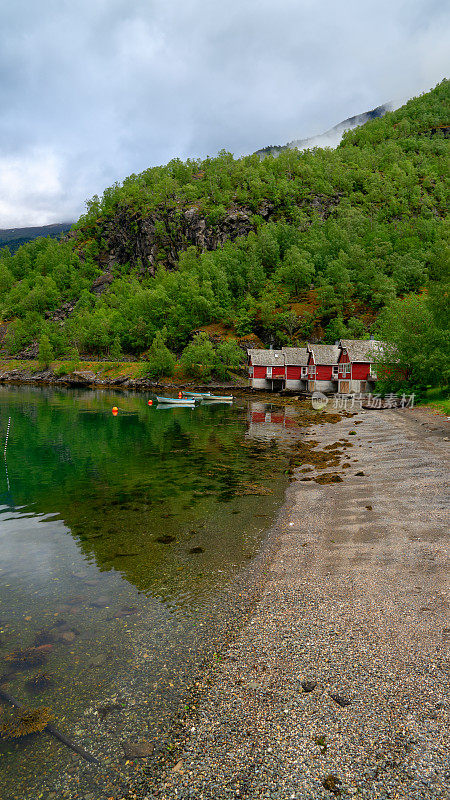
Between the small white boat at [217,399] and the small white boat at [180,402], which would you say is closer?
the small white boat at [180,402]

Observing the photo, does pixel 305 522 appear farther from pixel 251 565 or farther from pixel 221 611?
pixel 221 611

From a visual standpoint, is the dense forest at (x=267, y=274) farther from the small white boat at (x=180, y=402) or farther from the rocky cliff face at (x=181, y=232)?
the small white boat at (x=180, y=402)

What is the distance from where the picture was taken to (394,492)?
1934 centimetres

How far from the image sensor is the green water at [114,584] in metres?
7.18

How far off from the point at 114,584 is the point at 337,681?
7.32 metres

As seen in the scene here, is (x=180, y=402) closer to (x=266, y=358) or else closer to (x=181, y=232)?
(x=266, y=358)

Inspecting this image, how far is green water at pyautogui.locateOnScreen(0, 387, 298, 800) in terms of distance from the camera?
23.5ft

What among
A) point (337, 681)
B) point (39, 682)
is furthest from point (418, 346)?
point (39, 682)

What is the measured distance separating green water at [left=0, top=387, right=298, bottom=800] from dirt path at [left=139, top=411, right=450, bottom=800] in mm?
1094

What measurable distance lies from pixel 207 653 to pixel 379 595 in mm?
4867

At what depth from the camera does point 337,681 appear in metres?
7.93

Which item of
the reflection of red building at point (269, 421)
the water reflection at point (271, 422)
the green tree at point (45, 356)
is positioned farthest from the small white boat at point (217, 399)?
the green tree at point (45, 356)

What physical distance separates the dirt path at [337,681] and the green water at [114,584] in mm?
1094

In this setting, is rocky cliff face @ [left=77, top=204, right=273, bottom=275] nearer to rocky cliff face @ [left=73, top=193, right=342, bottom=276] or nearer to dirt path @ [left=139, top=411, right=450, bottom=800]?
rocky cliff face @ [left=73, top=193, right=342, bottom=276]
